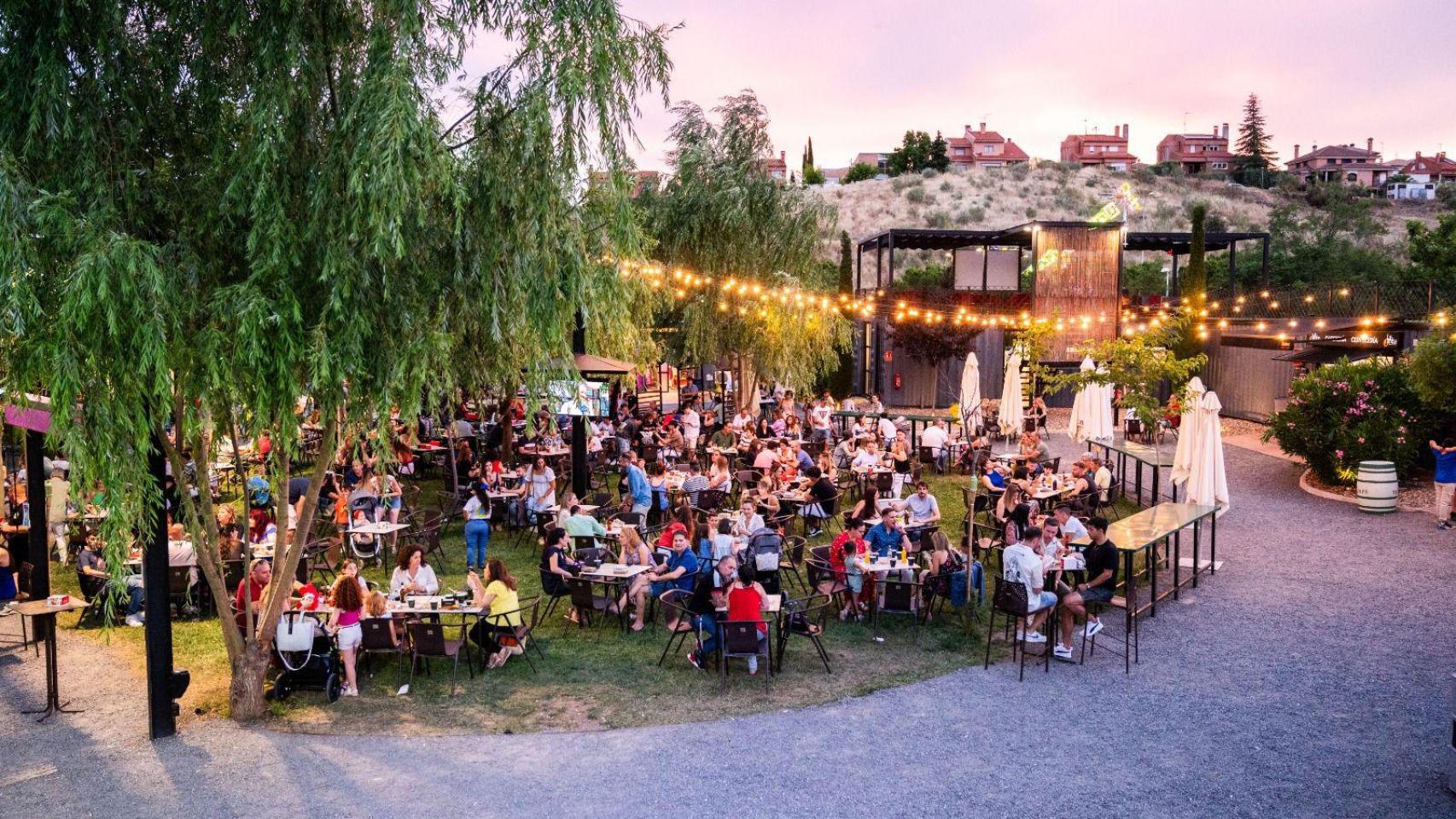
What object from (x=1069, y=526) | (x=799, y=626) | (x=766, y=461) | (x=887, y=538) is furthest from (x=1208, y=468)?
(x=766, y=461)

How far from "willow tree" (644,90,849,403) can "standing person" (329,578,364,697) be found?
54.6 ft

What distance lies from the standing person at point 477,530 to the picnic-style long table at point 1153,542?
7225 millimetres

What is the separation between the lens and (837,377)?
1455 inches

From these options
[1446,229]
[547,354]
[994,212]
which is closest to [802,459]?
[547,354]

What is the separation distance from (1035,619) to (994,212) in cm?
6221

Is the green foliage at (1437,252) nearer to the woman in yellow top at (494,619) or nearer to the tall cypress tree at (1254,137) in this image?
the woman in yellow top at (494,619)

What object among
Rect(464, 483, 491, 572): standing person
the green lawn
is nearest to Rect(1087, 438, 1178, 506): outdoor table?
the green lawn

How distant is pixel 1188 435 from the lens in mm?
13992

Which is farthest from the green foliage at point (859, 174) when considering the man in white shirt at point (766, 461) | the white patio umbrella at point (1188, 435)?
the white patio umbrella at point (1188, 435)

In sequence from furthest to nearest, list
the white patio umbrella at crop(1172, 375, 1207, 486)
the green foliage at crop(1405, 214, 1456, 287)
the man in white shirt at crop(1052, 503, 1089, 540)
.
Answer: the green foliage at crop(1405, 214, 1456, 287)
the white patio umbrella at crop(1172, 375, 1207, 486)
the man in white shirt at crop(1052, 503, 1089, 540)

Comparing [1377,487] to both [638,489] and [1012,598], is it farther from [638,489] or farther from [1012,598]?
[638,489]

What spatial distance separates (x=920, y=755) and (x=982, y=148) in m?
120

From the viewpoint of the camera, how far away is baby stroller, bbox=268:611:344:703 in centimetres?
911

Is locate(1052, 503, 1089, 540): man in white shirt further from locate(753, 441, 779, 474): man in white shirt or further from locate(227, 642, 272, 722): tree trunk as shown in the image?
locate(227, 642, 272, 722): tree trunk
